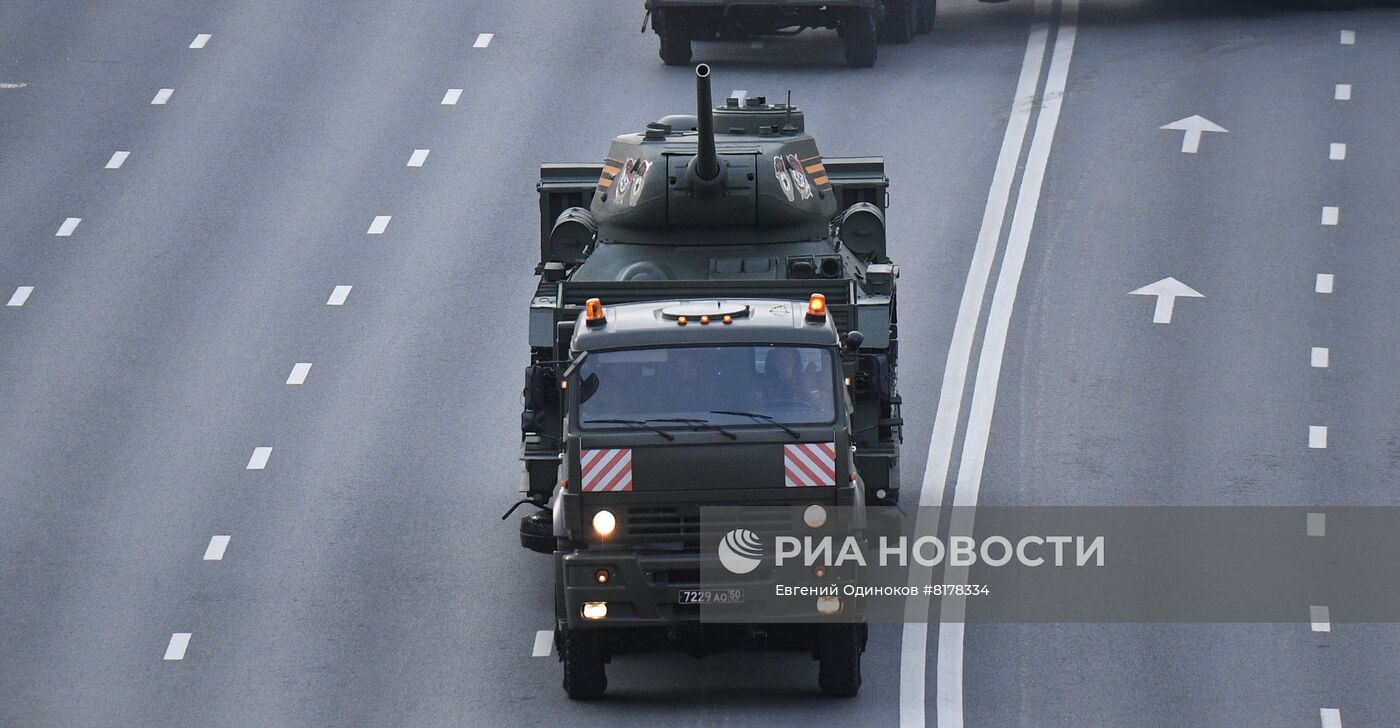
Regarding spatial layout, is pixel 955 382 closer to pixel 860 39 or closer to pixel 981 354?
pixel 981 354

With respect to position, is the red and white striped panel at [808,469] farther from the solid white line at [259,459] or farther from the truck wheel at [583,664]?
the solid white line at [259,459]

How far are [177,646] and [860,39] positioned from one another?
58.8 ft

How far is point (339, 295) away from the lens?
28.5m

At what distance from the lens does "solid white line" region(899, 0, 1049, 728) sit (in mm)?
19250

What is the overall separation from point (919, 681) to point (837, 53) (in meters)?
19.3

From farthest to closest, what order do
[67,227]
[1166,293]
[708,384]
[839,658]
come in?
1. [67,227]
2. [1166,293]
3. [839,658]
4. [708,384]

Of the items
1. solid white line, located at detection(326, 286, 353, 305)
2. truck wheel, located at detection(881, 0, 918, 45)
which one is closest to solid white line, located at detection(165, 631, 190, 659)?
solid white line, located at detection(326, 286, 353, 305)

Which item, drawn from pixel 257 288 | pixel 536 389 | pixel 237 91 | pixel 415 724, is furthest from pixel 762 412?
pixel 237 91

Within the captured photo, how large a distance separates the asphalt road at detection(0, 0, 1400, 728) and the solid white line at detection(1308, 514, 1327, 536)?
1.43 ft

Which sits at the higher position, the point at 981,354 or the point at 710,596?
the point at 710,596

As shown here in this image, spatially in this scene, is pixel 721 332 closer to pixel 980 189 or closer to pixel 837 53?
pixel 980 189

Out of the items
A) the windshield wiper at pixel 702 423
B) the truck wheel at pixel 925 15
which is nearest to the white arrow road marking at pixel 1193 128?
the truck wheel at pixel 925 15

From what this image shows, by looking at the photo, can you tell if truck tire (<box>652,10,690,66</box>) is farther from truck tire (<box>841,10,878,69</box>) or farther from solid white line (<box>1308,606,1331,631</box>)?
solid white line (<box>1308,606,1331,631</box>)

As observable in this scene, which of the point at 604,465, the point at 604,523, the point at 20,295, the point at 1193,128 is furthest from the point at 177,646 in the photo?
the point at 1193,128
